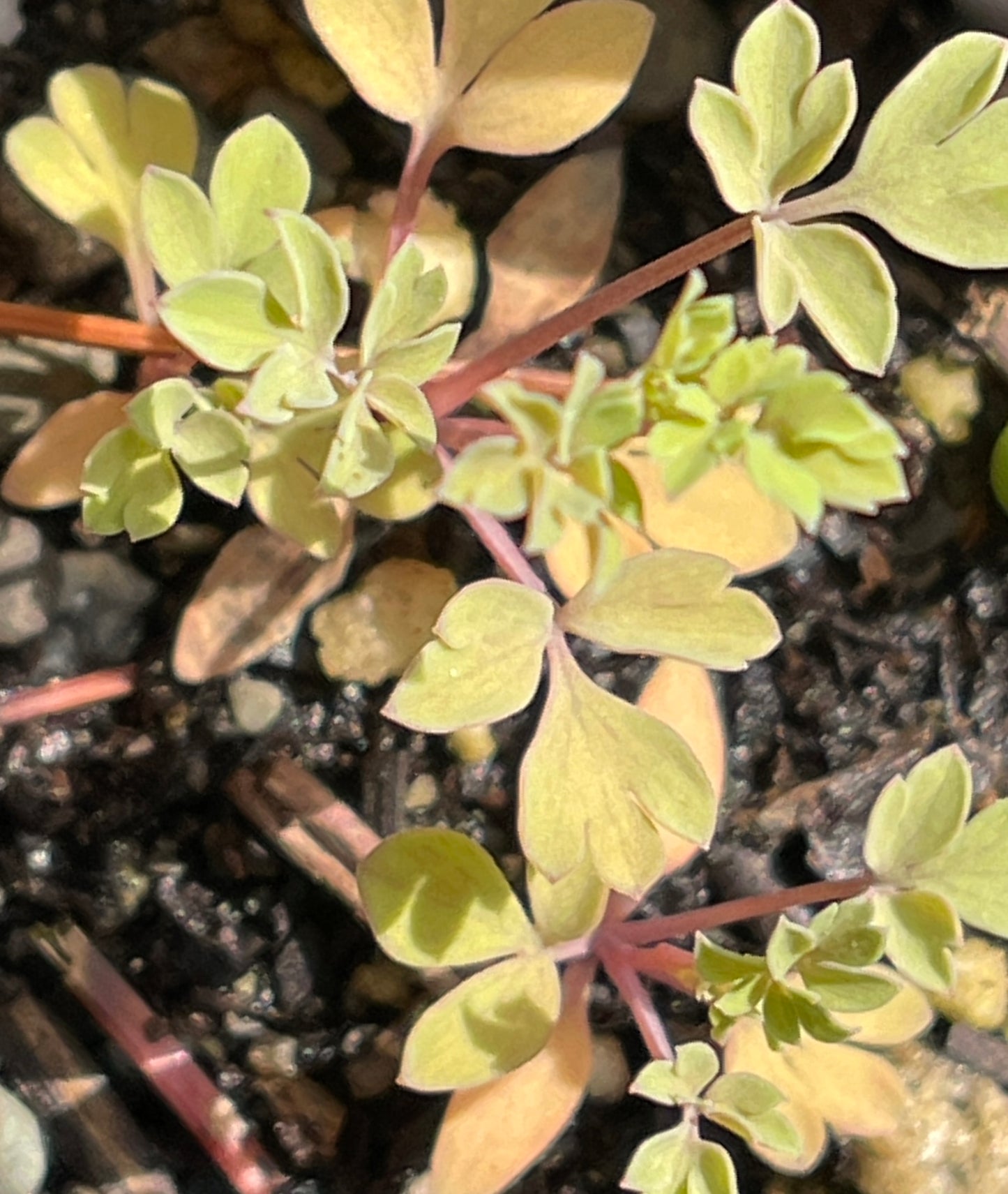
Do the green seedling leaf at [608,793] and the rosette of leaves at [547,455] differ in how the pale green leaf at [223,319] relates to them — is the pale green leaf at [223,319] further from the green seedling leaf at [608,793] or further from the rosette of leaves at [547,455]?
the green seedling leaf at [608,793]

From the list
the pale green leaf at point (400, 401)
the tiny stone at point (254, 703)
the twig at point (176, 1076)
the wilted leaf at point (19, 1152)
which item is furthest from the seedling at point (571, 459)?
the wilted leaf at point (19, 1152)

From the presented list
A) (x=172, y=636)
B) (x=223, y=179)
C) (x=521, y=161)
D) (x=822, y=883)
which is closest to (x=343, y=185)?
(x=521, y=161)

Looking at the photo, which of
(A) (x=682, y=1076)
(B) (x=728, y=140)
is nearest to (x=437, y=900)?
(A) (x=682, y=1076)

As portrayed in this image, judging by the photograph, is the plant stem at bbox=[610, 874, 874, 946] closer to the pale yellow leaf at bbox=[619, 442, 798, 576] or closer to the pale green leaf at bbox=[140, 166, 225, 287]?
the pale yellow leaf at bbox=[619, 442, 798, 576]

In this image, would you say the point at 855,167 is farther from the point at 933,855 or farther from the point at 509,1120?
the point at 509,1120

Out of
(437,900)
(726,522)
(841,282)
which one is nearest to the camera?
(841,282)

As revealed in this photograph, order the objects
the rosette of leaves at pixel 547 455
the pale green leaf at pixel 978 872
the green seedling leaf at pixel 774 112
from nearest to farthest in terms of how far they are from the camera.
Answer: the rosette of leaves at pixel 547 455, the green seedling leaf at pixel 774 112, the pale green leaf at pixel 978 872

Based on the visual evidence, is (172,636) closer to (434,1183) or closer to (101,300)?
(101,300)
